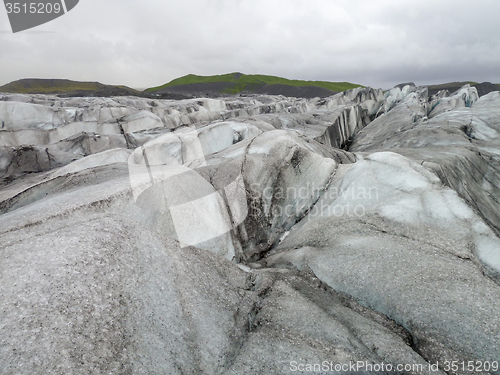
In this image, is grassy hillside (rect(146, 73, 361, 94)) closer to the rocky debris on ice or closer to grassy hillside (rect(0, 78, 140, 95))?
grassy hillside (rect(0, 78, 140, 95))

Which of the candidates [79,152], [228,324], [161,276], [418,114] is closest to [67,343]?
[161,276]

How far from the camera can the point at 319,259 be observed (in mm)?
5105

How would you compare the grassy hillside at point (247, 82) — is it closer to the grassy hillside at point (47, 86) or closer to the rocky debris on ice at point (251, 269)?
the grassy hillside at point (47, 86)

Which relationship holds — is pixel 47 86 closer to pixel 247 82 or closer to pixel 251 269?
pixel 247 82

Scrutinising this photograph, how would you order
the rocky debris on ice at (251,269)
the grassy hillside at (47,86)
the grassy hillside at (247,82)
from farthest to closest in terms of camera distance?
the grassy hillside at (247,82)
the grassy hillside at (47,86)
the rocky debris on ice at (251,269)

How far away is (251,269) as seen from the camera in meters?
5.36

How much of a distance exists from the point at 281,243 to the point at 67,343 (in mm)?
4622

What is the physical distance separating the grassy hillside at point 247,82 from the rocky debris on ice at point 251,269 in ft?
289

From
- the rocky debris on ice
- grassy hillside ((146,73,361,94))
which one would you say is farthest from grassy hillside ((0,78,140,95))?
the rocky debris on ice

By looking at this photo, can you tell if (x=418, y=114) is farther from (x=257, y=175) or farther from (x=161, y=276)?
(x=161, y=276)

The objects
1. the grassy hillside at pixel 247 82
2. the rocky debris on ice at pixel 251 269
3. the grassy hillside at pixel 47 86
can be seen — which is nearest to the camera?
the rocky debris on ice at pixel 251 269

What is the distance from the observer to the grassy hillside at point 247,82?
3774 inches

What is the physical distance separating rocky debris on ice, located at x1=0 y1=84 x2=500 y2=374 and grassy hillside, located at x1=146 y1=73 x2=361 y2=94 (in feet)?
289

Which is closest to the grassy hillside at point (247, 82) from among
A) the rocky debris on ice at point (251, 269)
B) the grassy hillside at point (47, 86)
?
the grassy hillside at point (47, 86)
